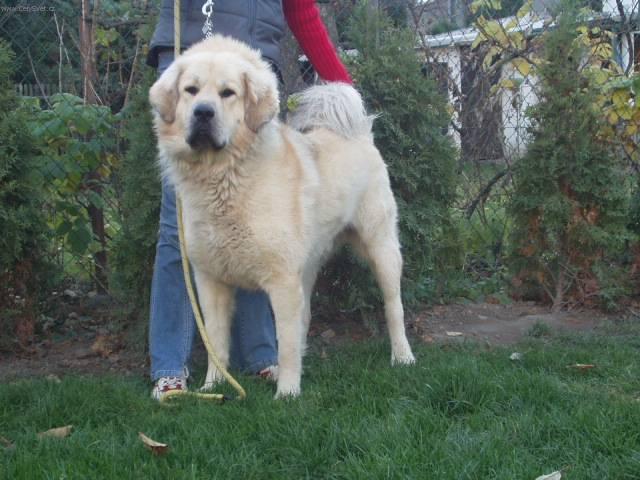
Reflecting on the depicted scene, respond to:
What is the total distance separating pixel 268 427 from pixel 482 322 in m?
2.65

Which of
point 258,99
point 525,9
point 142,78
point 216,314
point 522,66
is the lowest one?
point 216,314

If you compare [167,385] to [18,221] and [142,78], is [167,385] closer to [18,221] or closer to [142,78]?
[18,221]

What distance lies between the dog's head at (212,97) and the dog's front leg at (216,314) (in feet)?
2.28

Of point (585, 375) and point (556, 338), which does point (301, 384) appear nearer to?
point (585, 375)

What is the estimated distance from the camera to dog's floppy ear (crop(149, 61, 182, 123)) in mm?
3268

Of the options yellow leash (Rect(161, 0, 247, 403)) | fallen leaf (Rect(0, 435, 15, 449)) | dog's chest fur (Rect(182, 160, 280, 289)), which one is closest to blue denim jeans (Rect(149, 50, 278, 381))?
yellow leash (Rect(161, 0, 247, 403))

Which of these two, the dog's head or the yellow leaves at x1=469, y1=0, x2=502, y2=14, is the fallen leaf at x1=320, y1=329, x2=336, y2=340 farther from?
the yellow leaves at x1=469, y1=0, x2=502, y2=14

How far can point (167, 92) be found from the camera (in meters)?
3.27

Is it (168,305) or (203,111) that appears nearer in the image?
(203,111)

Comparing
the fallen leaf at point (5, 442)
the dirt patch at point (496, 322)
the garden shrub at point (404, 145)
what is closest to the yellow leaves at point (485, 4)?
the garden shrub at point (404, 145)

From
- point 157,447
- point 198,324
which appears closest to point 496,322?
point 198,324

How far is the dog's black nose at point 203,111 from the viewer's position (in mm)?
3170

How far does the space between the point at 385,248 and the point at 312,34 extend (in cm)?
120

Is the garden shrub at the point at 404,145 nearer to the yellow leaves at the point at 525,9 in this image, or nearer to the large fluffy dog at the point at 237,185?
the large fluffy dog at the point at 237,185
